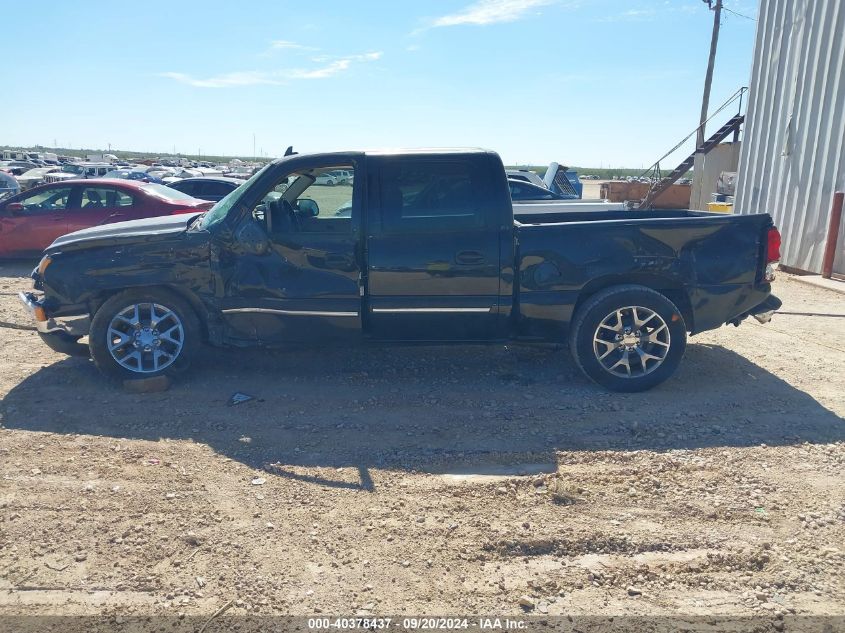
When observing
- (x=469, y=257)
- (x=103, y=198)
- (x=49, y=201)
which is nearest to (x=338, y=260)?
(x=469, y=257)

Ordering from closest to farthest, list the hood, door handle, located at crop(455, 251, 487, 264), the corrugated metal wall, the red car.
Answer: door handle, located at crop(455, 251, 487, 264) < the hood < the red car < the corrugated metal wall

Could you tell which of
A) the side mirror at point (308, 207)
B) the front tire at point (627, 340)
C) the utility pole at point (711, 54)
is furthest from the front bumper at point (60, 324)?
the utility pole at point (711, 54)

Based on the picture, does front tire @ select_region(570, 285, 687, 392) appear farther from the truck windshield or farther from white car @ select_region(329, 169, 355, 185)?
the truck windshield

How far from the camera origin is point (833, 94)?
1155cm

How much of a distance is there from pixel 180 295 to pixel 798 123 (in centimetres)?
1166

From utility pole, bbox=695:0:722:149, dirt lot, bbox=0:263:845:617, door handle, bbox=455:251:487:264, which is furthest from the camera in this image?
utility pole, bbox=695:0:722:149

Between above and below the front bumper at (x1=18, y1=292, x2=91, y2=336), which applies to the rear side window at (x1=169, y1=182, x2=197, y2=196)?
above

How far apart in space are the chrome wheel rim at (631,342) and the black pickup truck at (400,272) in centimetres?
1

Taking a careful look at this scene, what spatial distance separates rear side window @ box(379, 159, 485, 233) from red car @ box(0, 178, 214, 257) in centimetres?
662

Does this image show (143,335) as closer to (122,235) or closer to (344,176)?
(122,235)

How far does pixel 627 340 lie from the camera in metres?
5.68

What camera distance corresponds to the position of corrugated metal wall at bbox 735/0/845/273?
11.6 meters

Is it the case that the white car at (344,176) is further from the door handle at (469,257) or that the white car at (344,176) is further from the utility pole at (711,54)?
the utility pole at (711,54)

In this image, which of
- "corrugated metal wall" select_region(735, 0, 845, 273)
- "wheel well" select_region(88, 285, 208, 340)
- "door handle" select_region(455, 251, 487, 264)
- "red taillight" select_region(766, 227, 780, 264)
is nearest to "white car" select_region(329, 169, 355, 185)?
"door handle" select_region(455, 251, 487, 264)
